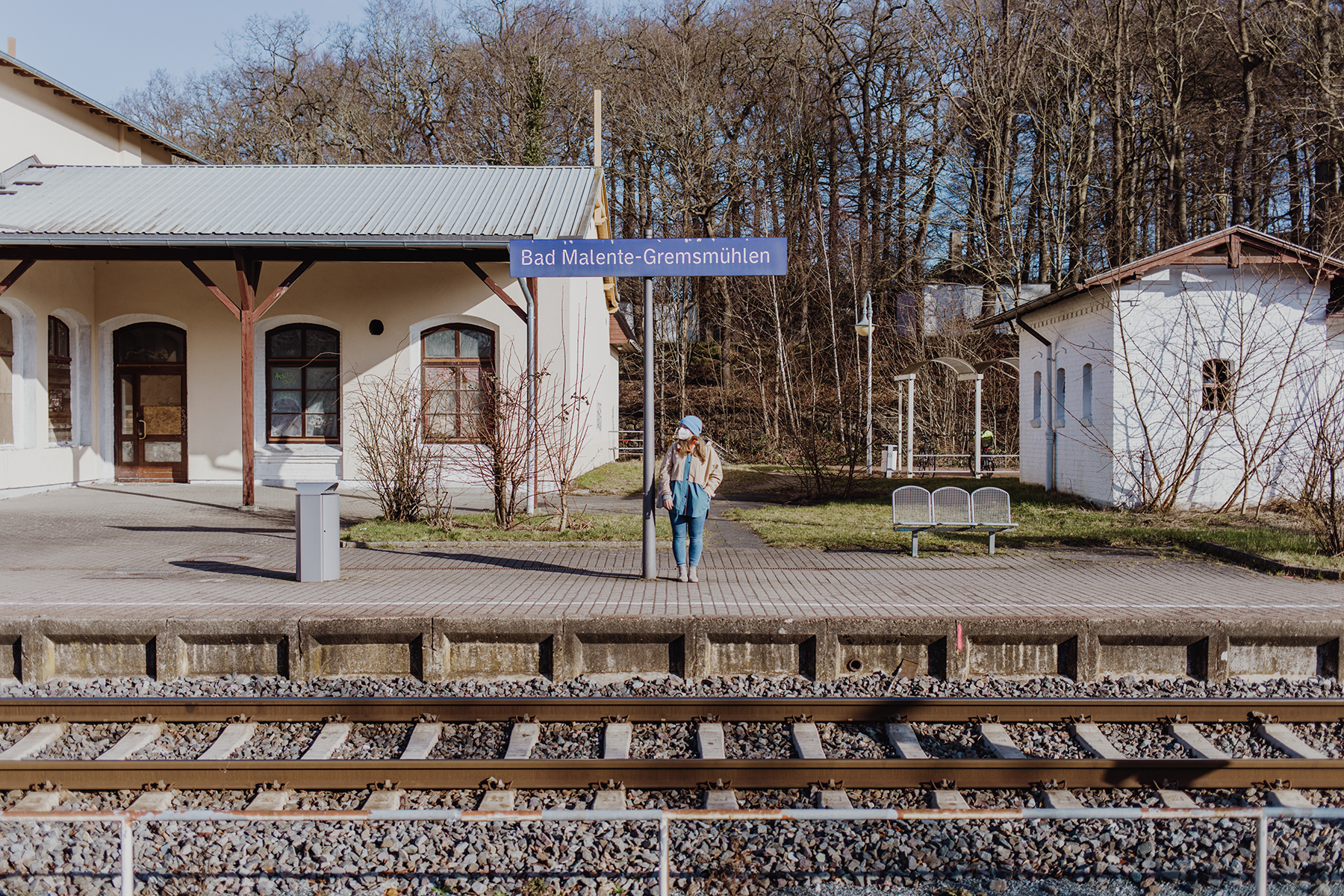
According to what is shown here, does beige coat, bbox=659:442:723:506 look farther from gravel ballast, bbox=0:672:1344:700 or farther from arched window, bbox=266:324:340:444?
arched window, bbox=266:324:340:444

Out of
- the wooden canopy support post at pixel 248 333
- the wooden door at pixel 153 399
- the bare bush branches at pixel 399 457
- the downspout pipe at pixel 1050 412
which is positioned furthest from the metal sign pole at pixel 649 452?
the wooden door at pixel 153 399

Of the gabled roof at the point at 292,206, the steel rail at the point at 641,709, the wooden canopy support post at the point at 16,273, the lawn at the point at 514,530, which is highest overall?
the gabled roof at the point at 292,206

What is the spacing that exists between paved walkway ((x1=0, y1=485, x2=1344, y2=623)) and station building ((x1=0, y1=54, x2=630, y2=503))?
20.8ft

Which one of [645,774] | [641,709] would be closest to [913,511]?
[641,709]

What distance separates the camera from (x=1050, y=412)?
2034cm

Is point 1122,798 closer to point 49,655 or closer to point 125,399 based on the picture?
point 49,655

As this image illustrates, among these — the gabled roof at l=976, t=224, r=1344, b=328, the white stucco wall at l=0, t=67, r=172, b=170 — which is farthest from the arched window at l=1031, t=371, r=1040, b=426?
the white stucco wall at l=0, t=67, r=172, b=170

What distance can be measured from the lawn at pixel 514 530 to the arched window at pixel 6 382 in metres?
8.58

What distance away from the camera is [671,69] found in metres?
38.1

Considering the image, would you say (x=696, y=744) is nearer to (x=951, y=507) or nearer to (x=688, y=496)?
(x=688, y=496)

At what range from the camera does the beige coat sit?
975 centimetres

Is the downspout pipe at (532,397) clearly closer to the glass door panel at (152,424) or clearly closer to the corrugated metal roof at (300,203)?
the corrugated metal roof at (300,203)

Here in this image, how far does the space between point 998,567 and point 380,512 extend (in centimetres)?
978

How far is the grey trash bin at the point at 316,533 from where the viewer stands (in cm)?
997
